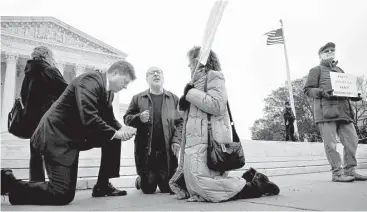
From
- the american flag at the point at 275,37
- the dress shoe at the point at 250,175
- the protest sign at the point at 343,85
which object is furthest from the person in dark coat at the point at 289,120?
the dress shoe at the point at 250,175

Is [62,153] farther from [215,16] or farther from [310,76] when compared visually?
[310,76]

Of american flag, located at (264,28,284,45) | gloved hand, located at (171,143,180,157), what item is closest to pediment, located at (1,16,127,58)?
american flag, located at (264,28,284,45)

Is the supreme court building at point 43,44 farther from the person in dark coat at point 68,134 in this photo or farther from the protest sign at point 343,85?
the protest sign at point 343,85

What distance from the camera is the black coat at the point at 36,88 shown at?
3.88 m

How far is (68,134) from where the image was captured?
332 cm

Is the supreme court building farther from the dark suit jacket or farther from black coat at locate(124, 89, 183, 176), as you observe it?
the dark suit jacket

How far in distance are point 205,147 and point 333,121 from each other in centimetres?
285

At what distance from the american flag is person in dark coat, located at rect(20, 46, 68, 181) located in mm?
20991

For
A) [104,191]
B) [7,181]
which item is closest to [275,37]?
[104,191]

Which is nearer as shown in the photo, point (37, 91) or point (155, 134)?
point (37, 91)

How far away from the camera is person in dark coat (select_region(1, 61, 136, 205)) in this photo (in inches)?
121

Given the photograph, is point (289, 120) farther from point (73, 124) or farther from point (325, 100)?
point (73, 124)

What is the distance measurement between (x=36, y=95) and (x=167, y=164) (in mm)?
1861

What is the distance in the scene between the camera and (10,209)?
2881 millimetres
